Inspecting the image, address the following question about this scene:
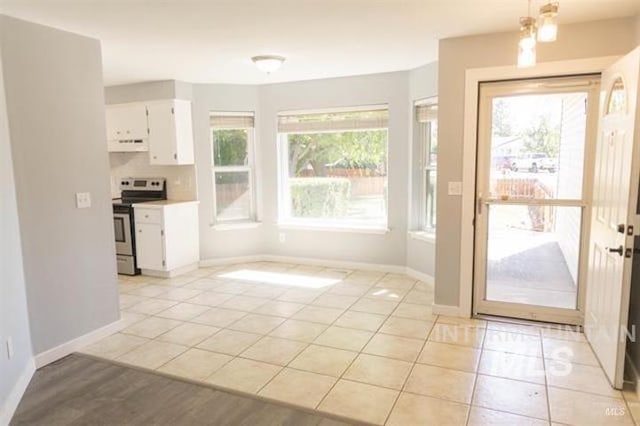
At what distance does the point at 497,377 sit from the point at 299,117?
3906mm

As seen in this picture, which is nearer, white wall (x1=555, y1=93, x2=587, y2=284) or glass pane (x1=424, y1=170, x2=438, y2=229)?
white wall (x1=555, y1=93, x2=587, y2=284)

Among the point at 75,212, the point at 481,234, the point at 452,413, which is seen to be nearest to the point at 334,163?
the point at 481,234

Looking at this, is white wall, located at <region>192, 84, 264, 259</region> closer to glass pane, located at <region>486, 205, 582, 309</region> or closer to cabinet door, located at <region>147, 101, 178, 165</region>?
cabinet door, located at <region>147, 101, 178, 165</region>

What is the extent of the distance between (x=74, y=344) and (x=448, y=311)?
306 cm

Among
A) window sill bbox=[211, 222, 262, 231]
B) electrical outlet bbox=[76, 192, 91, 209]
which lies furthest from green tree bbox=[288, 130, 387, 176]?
electrical outlet bbox=[76, 192, 91, 209]

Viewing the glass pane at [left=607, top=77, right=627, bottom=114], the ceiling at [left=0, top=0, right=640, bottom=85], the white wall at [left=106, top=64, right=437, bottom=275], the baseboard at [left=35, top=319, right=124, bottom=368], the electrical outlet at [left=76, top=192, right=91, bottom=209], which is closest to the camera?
the glass pane at [left=607, top=77, right=627, bottom=114]

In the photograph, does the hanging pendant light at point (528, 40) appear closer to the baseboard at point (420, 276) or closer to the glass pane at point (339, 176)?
the baseboard at point (420, 276)

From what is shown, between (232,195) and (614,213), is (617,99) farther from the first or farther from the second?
(232,195)

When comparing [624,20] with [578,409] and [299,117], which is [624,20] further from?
[299,117]

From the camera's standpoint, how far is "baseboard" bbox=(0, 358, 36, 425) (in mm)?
2381

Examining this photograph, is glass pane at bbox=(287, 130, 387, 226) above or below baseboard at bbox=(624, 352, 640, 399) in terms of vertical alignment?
above

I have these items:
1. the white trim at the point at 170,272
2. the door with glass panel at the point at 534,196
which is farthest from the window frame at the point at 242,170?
the door with glass panel at the point at 534,196

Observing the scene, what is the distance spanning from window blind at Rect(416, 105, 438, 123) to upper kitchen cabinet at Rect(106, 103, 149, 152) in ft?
10.9

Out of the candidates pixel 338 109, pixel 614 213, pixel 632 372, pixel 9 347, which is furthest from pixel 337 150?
pixel 9 347
